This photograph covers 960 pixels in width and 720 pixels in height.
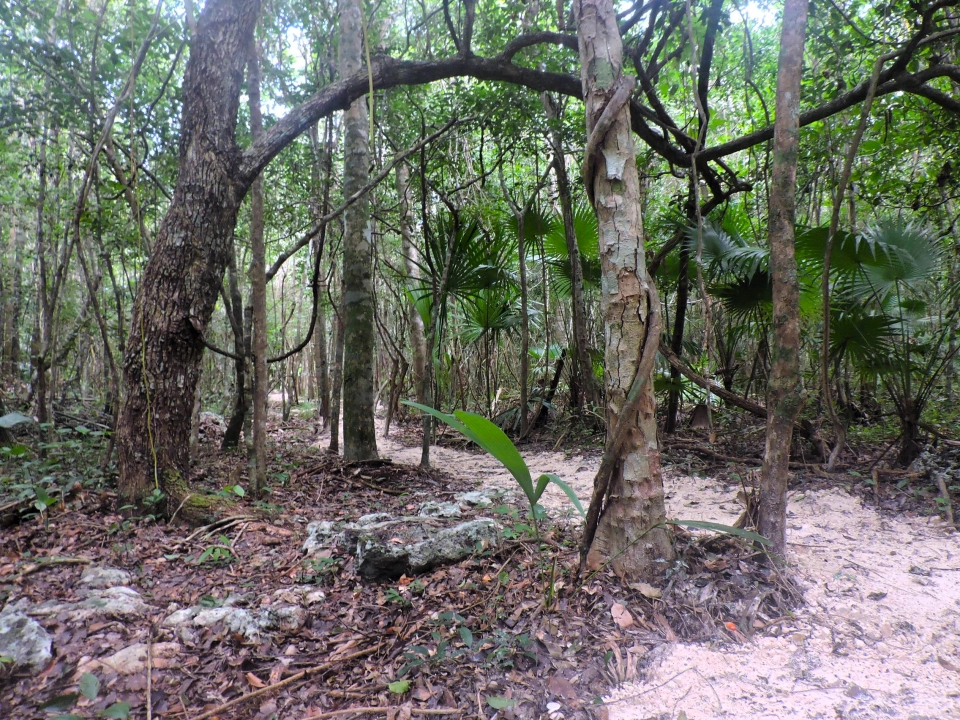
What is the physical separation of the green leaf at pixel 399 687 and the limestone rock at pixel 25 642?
1116 mm

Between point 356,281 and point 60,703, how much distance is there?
350cm

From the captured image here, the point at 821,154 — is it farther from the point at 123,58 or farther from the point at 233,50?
the point at 123,58

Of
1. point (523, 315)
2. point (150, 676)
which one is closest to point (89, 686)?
point (150, 676)

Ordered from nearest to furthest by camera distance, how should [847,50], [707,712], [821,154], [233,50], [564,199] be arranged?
[707,712] < [233,50] < [847,50] < [821,154] < [564,199]

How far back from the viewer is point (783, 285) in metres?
2.20

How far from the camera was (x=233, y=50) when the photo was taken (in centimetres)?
332

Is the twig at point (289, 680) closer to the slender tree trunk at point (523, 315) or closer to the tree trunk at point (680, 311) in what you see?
the tree trunk at point (680, 311)

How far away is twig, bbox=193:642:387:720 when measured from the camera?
1669 millimetres

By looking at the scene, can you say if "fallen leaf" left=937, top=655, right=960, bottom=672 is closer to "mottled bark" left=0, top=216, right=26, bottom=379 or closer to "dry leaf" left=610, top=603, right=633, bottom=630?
"dry leaf" left=610, top=603, right=633, bottom=630

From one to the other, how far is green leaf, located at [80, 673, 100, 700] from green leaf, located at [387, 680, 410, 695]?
0.85 metres

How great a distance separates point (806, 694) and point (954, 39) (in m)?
5.02

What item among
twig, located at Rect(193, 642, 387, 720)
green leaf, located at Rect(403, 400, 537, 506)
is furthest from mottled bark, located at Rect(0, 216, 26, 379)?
green leaf, located at Rect(403, 400, 537, 506)

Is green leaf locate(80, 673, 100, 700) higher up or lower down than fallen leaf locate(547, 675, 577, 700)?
higher up

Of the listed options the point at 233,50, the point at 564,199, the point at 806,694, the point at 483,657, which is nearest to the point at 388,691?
the point at 483,657
